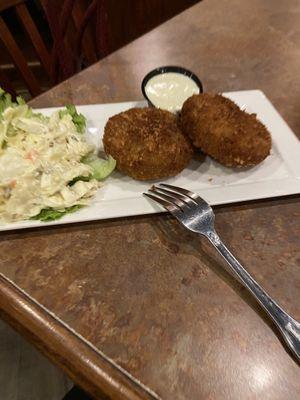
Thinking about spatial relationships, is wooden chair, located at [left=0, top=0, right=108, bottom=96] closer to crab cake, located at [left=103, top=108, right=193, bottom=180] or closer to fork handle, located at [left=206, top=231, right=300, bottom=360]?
crab cake, located at [left=103, top=108, right=193, bottom=180]

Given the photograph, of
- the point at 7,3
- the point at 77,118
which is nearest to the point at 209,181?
the point at 77,118

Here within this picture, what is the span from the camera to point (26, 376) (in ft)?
4.90

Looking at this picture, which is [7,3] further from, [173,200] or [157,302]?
[157,302]

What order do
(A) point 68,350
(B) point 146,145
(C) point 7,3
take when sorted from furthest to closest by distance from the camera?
(C) point 7,3
(B) point 146,145
(A) point 68,350

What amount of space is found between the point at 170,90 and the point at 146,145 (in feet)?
1.04

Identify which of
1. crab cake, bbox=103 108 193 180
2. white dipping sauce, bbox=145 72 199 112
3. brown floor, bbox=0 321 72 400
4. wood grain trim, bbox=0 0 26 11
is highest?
wood grain trim, bbox=0 0 26 11

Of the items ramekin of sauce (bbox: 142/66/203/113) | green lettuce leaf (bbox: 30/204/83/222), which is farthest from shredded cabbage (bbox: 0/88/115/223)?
ramekin of sauce (bbox: 142/66/203/113)

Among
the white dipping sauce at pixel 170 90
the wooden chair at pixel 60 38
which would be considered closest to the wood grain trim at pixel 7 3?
the wooden chair at pixel 60 38

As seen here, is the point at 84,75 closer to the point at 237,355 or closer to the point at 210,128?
the point at 210,128

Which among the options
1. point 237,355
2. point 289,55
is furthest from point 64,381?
point 289,55

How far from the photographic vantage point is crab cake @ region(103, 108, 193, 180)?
3.20ft

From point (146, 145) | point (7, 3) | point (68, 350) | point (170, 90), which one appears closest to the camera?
point (68, 350)

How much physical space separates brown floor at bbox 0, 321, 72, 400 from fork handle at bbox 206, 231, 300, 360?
97 cm

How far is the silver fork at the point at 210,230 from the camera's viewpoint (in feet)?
2.45
